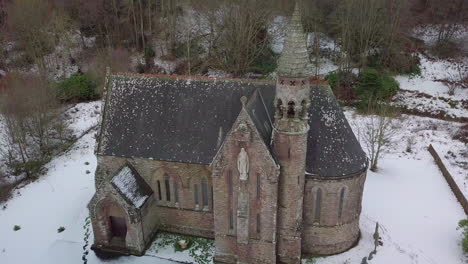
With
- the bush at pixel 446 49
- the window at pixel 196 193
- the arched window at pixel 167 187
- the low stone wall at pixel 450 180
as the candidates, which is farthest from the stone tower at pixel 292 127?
the bush at pixel 446 49

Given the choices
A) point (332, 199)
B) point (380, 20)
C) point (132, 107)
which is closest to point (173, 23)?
point (380, 20)

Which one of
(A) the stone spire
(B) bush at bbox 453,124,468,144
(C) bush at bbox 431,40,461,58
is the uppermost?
(A) the stone spire

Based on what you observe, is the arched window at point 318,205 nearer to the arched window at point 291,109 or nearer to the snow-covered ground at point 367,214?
the snow-covered ground at point 367,214

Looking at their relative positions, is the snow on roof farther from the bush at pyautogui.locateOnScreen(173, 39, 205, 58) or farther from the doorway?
the bush at pyautogui.locateOnScreen(173, 39, 205, 58)


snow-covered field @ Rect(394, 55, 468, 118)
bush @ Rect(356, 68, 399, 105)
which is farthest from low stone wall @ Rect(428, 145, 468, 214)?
bush @ Rect(356, 68, 399, 105)

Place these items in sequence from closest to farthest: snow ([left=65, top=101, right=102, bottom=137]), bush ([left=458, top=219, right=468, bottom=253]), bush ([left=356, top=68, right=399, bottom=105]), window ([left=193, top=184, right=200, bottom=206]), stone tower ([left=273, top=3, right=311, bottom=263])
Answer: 1. stone tower ([left=273, top=3, right=311, bottom=263])
2. bush ([left=458, top=219, right=468, bottom=253])
3. window ([left=193, top=184, right=200, bottom=206])
4. snow ([left=65, top=101, right=102, bottom=137])
5. bush ([left=356, top=68, right=399, bottom=105])

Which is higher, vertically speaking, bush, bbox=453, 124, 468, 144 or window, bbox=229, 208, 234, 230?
window, bbox=229, 208, 234, 230
